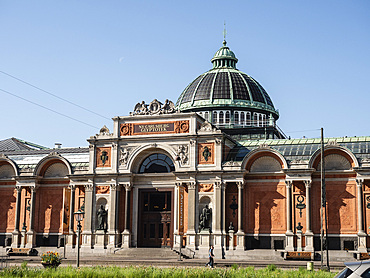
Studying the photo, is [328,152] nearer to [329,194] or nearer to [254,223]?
[329,194]

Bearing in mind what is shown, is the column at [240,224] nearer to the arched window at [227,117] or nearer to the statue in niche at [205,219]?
the statue in niche at [205,219]

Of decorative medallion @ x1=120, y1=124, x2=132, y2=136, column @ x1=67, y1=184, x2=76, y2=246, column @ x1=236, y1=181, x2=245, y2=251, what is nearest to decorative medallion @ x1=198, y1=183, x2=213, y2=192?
column @ x1=236, y1=181, x2=245, y2=251

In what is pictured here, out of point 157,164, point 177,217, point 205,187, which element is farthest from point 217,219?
point 157,164

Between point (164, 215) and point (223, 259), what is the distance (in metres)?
8.65

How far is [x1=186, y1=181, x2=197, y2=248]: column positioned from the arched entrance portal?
8.77 ft

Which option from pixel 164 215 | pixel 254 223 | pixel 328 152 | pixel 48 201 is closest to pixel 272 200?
pixel 254 223

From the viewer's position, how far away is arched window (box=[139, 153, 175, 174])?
60188 mm

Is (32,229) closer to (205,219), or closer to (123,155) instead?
(123,155)

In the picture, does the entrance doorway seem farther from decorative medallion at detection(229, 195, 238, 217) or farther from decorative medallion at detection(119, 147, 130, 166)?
decorative medallion at detection(229, 195, 238, 217)

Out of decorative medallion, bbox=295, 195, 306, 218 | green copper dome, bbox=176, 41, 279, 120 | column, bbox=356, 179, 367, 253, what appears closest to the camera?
column, bbox=356, 179, 367, 253

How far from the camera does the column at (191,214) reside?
56500 mm

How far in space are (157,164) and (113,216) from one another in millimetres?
7291

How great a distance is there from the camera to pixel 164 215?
5950 centimetres

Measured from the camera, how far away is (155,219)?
196 ft
